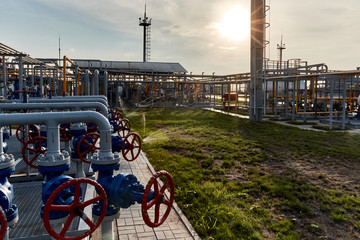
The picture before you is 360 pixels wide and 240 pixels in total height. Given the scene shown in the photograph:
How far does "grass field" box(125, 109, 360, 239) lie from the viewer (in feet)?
13.5

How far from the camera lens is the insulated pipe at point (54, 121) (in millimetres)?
2574

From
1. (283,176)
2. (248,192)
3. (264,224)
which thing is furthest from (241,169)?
(264,224)

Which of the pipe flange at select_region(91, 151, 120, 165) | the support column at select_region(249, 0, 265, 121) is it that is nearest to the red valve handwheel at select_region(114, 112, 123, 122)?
the pipe flange at select_region(91, 151, 120, 165)

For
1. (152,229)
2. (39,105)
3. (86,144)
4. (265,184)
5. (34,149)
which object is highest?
(39,105)

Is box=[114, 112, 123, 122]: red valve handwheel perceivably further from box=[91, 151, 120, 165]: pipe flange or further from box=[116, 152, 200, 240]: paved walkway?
box=[91, 151, 120, 165]: pipe flange

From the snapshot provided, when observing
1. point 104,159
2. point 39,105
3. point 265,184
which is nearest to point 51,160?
point 104,159

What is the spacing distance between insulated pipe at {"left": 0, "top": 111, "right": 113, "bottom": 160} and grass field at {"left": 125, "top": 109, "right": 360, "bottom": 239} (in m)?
2.06

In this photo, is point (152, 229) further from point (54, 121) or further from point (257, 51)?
point (257, 51)

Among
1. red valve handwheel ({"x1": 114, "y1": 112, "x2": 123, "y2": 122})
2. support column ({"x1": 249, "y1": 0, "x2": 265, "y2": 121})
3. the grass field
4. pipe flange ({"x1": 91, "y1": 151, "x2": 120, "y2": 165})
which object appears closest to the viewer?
pipe flange ({"x1": 91, "y1": 151, "x2": 120, "y2": 165})

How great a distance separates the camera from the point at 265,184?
5.70m

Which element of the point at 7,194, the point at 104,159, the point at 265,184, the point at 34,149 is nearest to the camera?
the point at 7,194

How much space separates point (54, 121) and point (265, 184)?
445 cm

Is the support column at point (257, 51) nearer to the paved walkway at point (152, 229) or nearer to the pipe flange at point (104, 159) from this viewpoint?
the paved walkway at point (152, 229)

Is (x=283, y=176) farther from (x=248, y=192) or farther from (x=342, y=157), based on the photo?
(x=342, y=157)
